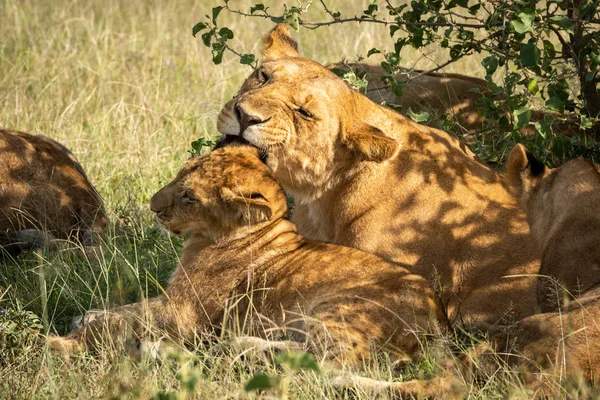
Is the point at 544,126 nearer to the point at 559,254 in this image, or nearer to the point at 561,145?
the point at 561,145

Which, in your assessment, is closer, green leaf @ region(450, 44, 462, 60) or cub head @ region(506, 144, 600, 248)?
cub head @ region(506, 144, 600, 248)

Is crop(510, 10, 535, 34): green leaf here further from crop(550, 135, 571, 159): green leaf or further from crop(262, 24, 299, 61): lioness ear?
crop(262, 24, 299, 61): lioness ear

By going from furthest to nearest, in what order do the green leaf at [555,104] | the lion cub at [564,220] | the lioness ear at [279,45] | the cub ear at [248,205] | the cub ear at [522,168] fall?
1. the lioness ear at [279,45]
2. the green leaf at [555,104]
3. the cub ear at [248,205]
4. the cub ear at [522,168]
5. the lion cub at [564,220]

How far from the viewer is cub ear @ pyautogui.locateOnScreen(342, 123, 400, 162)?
4395mm

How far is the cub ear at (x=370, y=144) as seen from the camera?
4395 millimetres

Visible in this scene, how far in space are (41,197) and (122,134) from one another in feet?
5.98

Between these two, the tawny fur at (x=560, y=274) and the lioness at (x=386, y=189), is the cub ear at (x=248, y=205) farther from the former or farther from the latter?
the tawny fur at (x=560, y=274)

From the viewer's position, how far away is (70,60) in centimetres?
919

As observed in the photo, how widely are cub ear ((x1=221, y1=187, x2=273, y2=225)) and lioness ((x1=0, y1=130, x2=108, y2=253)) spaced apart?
1.64 m

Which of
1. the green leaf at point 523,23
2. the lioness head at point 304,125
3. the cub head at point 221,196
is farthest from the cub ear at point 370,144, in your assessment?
the green leaf at point 523,23

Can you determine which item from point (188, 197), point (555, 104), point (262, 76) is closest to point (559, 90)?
point (555, 104)

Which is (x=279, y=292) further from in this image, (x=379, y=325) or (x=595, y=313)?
(x=595, y=313)

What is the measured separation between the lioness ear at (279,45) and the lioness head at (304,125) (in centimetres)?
42

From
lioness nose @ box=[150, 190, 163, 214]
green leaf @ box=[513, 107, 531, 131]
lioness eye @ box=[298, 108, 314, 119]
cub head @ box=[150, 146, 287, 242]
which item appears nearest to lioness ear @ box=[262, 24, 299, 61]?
lioness eye @ box=[298, 108, 314, 119]
